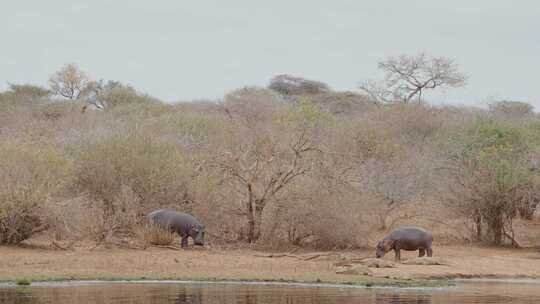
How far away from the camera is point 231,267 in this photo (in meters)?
25.8

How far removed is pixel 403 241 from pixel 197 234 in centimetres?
536

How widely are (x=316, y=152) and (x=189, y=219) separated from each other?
487cm

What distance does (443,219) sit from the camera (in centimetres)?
3588

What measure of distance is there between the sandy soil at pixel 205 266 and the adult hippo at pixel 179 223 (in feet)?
1.98

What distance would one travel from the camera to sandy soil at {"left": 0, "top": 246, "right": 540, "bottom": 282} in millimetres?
23672

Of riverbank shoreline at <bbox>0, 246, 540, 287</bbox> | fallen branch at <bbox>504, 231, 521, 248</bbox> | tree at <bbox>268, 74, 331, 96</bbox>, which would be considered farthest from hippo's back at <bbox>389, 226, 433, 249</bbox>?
tree at <bbox>268, 74, 331, 96</bbox>

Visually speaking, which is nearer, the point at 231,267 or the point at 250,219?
the point at 231,267

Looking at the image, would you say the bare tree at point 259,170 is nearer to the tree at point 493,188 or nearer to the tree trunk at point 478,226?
the tree at point 493,188

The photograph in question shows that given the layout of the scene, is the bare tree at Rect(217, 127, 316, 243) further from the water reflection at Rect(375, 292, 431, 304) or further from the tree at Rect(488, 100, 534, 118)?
the tree at Rect(488, 100, 534, 118)

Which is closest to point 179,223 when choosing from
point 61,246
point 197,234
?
point 197,234

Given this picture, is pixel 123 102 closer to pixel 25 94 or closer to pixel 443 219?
pixel 25 94

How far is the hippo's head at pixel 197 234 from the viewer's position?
2877 cm

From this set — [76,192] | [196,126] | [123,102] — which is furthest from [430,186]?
[123,102]

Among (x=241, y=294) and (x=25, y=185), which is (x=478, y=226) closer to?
(x=25, y=185)
